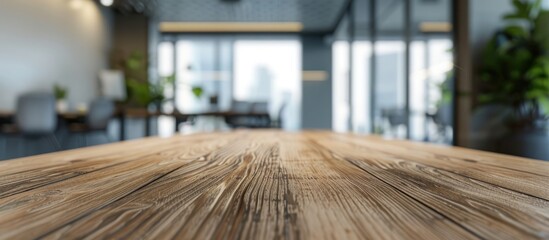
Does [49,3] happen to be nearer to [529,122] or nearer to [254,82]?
[254,82]

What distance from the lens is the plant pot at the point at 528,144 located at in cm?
269

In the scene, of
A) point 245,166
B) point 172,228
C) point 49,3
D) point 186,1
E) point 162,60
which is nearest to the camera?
point 172,228

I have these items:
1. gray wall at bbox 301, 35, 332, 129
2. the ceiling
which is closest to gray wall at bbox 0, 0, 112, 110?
the ceiling

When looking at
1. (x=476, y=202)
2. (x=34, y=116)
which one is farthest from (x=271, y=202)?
(x=34, y=116)

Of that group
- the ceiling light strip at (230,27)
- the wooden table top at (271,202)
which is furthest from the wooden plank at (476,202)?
the ceiling light strip at (230,27)

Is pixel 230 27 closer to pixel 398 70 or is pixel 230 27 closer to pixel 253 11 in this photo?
pixel 253 11

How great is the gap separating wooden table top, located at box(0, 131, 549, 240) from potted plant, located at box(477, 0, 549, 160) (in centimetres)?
244

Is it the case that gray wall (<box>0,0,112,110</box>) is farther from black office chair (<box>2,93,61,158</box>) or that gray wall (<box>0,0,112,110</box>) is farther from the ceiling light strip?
Answer: the ceiling light strip

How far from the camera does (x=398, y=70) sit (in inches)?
204

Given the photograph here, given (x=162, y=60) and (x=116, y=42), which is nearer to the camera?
(x=116, y=42)

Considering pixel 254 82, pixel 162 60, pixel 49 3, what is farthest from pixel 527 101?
pixel 162 60

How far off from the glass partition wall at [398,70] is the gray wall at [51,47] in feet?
12.7

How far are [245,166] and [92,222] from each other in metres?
0.38

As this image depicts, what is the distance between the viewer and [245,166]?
0.69 metres
